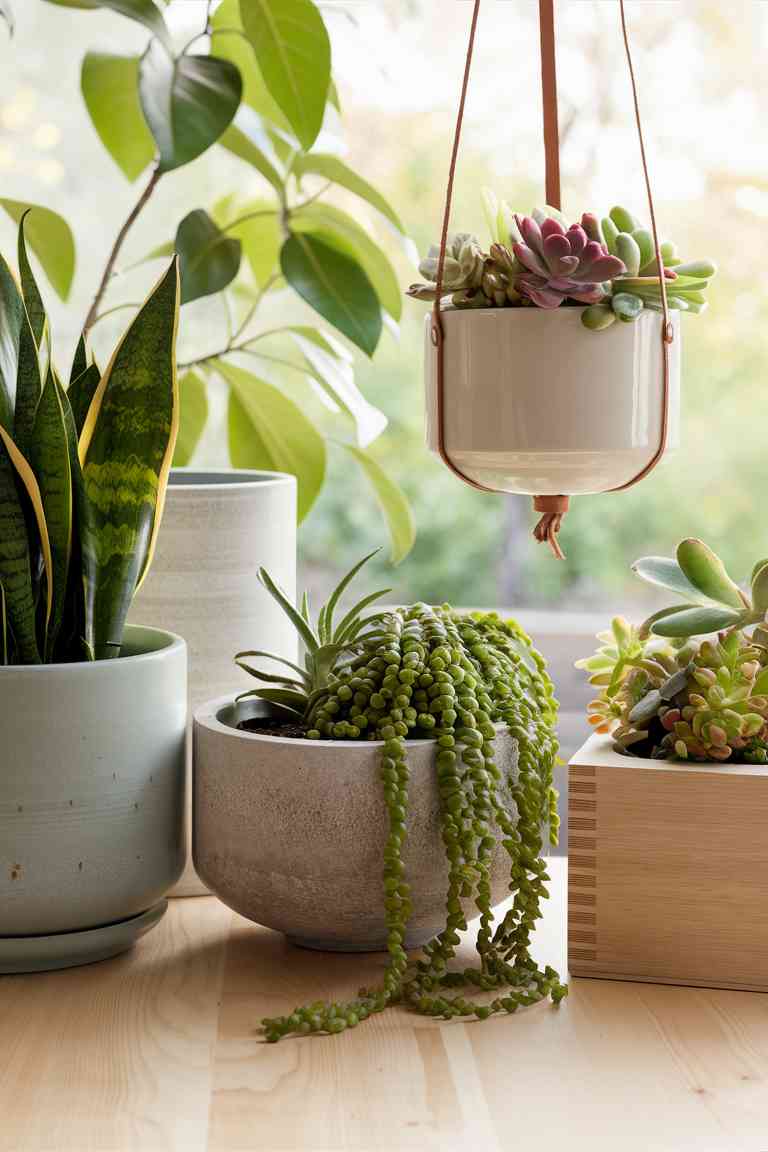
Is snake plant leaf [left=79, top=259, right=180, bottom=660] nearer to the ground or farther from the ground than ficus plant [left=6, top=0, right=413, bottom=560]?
nearer to the ground

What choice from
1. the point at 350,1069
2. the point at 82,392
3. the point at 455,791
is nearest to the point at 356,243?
the point at 82,392

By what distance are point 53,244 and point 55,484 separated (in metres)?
0.35

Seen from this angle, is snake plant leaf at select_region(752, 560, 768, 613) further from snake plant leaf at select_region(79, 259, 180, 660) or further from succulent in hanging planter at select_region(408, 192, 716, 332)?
snake plant leaf at select_region(79, 259, 180, 660)

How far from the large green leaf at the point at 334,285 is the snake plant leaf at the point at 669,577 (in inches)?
11.5

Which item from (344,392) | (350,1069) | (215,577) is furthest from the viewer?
(344,392)

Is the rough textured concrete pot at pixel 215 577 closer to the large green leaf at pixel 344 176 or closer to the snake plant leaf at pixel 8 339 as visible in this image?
→ the snake plant leaf at pixel 8 339

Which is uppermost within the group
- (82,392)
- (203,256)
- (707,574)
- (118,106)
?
(118,106)

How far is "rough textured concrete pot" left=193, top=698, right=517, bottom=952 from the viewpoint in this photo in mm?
648

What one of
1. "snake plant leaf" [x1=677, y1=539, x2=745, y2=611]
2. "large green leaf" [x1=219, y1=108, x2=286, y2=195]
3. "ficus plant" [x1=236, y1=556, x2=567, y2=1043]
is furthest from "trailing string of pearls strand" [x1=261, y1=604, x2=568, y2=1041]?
"large green leaf" [x1=219, y1=108, x2=286, y2=195]

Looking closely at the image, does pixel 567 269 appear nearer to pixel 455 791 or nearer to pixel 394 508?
pixel 455 791

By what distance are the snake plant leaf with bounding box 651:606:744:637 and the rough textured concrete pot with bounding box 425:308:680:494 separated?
11 centimetres

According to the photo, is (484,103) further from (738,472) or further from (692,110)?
(738,472)

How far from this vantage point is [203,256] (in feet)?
3.18

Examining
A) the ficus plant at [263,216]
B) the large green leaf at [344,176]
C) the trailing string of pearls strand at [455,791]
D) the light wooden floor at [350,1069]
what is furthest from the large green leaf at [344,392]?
the light wooden floor at [350,1069]
